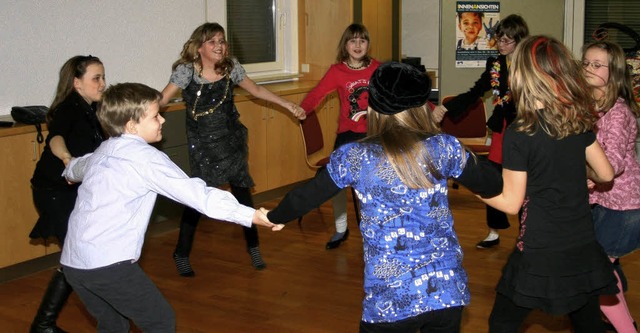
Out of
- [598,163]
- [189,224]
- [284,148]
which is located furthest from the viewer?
[284,148]

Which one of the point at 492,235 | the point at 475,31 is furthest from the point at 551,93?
the point at 475,31

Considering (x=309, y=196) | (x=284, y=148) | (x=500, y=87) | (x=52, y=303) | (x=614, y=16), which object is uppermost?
(x=614, y=16)

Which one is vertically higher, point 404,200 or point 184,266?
point 404,200

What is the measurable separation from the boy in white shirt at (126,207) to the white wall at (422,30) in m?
7.67

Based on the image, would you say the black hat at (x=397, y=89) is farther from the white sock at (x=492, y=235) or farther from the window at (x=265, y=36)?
the window at (x=265, y=36)

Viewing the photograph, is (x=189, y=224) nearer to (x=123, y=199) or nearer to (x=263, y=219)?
(x=123, y=199)

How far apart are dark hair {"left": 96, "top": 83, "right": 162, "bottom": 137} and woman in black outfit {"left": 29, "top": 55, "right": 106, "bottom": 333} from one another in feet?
3.61

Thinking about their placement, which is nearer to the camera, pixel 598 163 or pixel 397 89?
pixel 397 89

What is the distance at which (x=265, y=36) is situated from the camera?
319 inches

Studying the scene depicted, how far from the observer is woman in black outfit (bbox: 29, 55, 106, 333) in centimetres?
405

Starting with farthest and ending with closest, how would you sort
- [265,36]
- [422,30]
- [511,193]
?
1. [422,30]
2. [265,36]
3. [511,193]

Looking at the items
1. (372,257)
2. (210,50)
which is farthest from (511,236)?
(372,257)

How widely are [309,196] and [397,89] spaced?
433mm

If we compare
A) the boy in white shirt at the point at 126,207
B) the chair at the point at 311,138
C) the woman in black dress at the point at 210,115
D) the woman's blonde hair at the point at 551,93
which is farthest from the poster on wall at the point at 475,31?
the boy in white shirt at the point at 126,207
